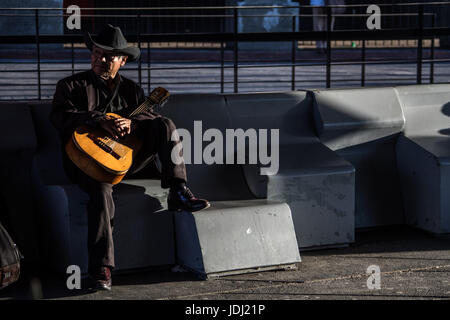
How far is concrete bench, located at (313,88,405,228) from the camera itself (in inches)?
278

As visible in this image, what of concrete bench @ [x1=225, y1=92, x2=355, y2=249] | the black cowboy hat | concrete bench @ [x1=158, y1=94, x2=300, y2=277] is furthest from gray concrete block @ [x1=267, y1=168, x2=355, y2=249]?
the black cowboy hat

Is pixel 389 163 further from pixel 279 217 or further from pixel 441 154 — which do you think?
pixel 279 217

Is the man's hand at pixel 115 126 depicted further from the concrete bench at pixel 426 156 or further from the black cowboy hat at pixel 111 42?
the concrete bench at pixel 426 156

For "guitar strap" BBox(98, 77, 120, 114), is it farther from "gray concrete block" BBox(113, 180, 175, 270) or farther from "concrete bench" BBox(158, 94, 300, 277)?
"concrete bench" BBox(158, 94, 300, 277)

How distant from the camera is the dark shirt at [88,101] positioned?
5.83 m

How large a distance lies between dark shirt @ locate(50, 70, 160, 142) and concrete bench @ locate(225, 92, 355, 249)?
0.96 m

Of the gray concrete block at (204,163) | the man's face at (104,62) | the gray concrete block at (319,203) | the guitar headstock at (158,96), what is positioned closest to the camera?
the guitar headstock at (158,96)

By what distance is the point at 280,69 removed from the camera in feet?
57.1

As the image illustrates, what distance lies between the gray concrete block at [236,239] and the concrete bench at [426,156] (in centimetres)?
141

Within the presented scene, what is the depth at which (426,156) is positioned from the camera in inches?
272

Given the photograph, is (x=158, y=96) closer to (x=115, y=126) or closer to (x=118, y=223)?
→ (x=115, y=126)

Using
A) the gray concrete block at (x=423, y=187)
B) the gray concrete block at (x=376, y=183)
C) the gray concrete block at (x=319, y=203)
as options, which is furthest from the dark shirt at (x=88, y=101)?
the gray concrete block at (x=423, y=187)

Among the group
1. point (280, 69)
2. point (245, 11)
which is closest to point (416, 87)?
point (280, 69)
